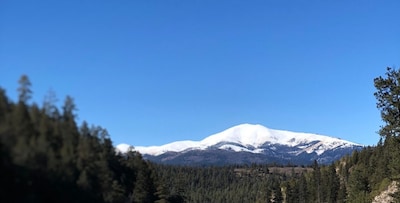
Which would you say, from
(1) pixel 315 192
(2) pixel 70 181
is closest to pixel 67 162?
(2) pixel 70 181

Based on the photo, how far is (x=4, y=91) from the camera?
3206 centimetres

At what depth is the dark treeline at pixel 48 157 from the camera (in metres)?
26.1

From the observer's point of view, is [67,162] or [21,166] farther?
[67,162]

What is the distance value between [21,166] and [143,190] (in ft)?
136

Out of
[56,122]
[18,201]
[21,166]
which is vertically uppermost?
[56,122]

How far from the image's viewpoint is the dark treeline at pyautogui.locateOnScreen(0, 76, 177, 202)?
2609 cm

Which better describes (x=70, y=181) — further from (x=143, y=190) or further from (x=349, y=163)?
(x=349, y=163)

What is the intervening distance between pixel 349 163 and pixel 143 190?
5796 inches

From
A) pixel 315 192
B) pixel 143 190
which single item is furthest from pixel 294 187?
pixel 143 190

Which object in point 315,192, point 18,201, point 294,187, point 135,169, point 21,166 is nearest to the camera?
point 18,201

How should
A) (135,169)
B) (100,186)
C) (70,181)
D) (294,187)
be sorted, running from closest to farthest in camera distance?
(70,181)
(100,186)
(135,169)
(294,187)

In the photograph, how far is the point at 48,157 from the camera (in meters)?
29.7

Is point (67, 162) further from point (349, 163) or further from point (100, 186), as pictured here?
point (349, 163)

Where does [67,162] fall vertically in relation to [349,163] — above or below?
below
